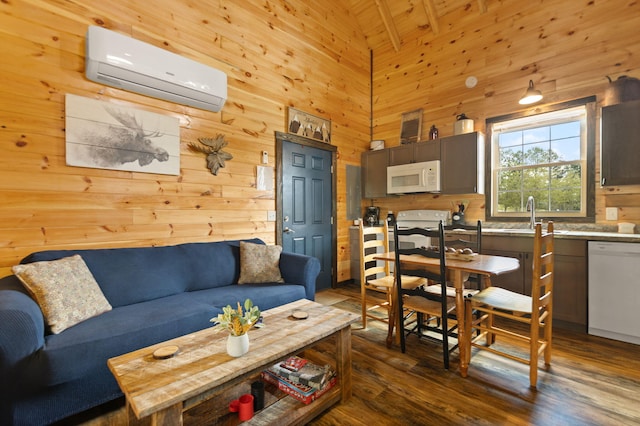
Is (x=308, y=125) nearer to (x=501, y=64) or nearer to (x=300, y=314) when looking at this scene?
(x=501, y=64)

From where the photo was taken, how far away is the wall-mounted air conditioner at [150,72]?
2.23 m

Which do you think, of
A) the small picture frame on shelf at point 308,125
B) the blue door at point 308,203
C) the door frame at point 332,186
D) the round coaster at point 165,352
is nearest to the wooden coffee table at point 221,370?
the round coaster at point 165,352

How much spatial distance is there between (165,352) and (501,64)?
467 centimetres

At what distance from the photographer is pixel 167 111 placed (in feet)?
9.01

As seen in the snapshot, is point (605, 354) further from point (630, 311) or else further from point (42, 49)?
point (42, 49)

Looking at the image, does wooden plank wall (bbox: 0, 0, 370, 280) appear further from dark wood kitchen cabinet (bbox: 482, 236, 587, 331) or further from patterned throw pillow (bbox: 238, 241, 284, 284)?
dark wood kitchen cabinet (bbox: 482, 236, 587, 331)

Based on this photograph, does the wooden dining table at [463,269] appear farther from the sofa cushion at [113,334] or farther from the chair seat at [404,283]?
the sofa cushion at [113,334]

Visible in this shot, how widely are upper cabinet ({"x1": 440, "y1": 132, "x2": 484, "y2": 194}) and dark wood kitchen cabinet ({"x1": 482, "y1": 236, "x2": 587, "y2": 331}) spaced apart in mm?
951

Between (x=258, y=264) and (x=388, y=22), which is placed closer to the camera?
(x=258, y=264)

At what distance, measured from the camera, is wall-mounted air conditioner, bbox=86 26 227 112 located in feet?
7.32

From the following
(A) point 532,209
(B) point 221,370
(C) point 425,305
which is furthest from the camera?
(A) point 532,209

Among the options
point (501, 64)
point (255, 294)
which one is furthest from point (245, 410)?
point (501, 64)

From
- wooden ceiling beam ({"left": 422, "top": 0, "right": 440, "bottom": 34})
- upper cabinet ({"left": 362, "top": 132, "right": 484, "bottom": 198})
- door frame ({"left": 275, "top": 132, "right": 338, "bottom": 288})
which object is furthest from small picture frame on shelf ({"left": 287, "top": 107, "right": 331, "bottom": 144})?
wooden ceiling beam ({"left": 422, "top": 0, "right": 440, "bottom": 34})

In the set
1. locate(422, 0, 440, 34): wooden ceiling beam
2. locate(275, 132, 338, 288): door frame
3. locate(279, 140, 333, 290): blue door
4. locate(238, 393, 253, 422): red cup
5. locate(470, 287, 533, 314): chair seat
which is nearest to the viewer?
locate(238, 393, 253, 422): red cup
